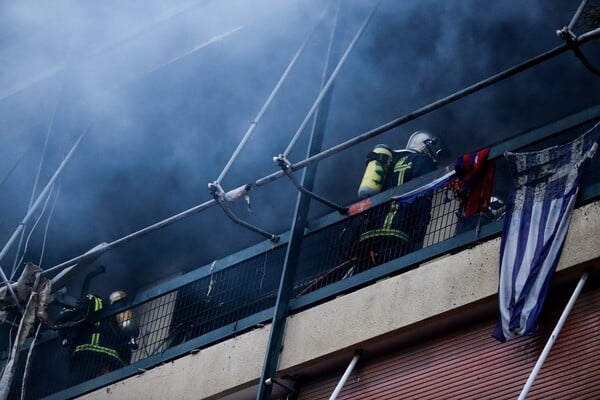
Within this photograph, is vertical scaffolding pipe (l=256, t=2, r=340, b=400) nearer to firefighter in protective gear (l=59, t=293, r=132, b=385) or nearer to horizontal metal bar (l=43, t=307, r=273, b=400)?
horizontal metal bar (l=43, t=307, r=273, b=400)

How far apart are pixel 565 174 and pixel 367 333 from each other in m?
1.74

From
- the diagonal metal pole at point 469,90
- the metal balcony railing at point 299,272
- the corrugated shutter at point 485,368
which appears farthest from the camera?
the metal balcony railing at point 299,272

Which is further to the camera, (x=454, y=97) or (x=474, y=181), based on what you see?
(x=474, y=181)

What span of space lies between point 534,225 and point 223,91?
15.9ft

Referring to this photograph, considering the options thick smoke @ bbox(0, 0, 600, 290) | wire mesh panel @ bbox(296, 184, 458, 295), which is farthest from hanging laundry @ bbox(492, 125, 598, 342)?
thick smoke @ bbox(0, 0, 600, 290)

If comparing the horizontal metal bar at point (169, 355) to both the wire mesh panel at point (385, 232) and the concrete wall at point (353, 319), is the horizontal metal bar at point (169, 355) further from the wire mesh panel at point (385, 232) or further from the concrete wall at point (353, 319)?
the wire mesh panel at point (385, 232)

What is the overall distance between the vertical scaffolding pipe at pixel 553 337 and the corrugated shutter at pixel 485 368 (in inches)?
4.5

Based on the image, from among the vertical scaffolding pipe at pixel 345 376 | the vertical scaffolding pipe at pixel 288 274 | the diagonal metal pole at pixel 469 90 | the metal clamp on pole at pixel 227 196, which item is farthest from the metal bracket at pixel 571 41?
the metal clamp on pole at pixel 227 196

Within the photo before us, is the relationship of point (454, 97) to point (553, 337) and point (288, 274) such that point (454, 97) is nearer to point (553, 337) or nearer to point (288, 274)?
point (553, 337)

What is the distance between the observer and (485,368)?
8.84m

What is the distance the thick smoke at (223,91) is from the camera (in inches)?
485

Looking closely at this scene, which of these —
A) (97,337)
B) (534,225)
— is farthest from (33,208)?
(534,225)

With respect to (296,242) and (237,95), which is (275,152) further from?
(296,242)

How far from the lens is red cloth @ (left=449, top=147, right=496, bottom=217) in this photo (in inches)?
370
